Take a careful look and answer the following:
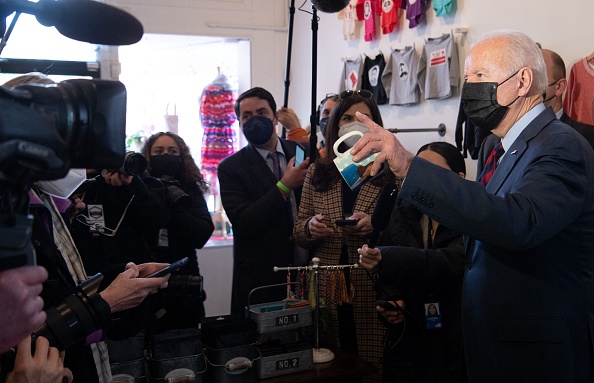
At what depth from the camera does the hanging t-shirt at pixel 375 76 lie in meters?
4.15

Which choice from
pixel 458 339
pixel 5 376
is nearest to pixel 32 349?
pixel 5 376

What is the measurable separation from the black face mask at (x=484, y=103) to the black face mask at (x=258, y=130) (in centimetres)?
155

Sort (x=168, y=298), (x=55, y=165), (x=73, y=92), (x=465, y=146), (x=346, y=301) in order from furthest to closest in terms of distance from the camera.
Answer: (x=465, y=146) < (x=168, y=298) < (x=346, y=301) < (x=73, y=92) < (x=55, y=165)

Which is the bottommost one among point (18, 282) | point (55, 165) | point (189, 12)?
point (18, 282)

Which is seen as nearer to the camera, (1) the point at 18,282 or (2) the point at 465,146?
(1) the point at 18,282

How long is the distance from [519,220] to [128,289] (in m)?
0.90

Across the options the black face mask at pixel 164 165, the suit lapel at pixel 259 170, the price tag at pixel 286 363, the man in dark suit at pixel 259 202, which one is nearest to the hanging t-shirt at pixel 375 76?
the man in dark suit at pixel 259 202

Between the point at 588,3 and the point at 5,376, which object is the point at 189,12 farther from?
the point at 5,376

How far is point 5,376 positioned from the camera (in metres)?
1.11

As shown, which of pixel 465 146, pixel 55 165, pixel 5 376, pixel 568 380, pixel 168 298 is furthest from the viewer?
pixel 465 146

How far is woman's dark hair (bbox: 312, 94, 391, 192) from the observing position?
250 centimetres

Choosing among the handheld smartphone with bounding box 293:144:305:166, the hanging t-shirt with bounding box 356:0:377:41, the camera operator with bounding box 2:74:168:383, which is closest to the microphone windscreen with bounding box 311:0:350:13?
the handheld smartphone with bounding box 293:144:305:166

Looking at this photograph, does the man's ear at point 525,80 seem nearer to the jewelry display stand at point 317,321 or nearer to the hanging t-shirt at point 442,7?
→ the jewelry display stand at point 317,321

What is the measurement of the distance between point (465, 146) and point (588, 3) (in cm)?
87
